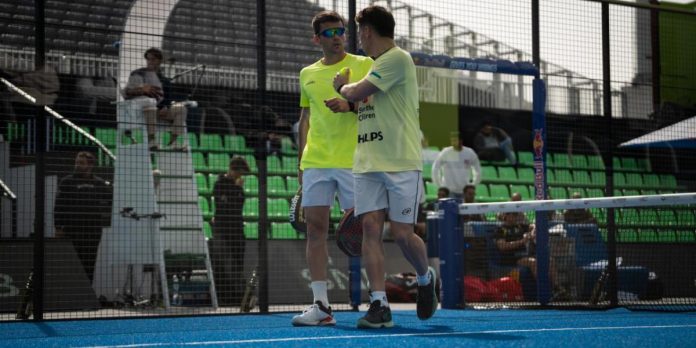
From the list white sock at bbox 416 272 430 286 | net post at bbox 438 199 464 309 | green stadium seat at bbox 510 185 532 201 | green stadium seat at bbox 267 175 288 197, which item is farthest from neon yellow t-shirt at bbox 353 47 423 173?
green stadium seat at bbox 510 185 532 201

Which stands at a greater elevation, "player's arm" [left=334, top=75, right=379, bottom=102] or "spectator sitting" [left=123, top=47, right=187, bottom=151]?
"spectator sitting" [left=123, top=47, right=187, bottom=151]

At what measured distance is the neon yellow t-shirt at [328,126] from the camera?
6.95m

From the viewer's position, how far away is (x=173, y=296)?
10.7 m

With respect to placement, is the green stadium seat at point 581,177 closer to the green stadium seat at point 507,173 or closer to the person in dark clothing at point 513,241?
the person in dark clothing at point 513,241

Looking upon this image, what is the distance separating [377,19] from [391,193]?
1.09 metres

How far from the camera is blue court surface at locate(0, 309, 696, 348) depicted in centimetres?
532

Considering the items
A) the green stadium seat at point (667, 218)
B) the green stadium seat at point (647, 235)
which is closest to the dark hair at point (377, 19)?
the green stadium seat at point (647, 235)

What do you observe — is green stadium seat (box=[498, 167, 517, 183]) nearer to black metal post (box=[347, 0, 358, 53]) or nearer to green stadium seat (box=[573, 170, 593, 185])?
green stadium seat (box=[573, 170, 593, 185])

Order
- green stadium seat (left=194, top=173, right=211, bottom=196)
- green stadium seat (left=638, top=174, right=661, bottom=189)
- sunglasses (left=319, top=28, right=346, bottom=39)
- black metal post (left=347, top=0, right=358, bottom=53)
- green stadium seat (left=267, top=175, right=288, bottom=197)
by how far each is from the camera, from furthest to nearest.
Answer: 1. green stadium seat (left=267, top=175, right=288, bottom=197)
2. green stadium seat (left=194, top=173, right=211, bottom=196)
3. green stadium seat (left=638, top=174, right=661, bottom=189)
4. black metal post (left=347, top=0, right=358, bottom=53)
5. sunglasses (left=319, top=28, right=346, bottom=39)

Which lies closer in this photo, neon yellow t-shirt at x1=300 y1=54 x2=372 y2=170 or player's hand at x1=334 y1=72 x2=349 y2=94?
player's hand at x1=334 y1=72 x2=349 y2=94

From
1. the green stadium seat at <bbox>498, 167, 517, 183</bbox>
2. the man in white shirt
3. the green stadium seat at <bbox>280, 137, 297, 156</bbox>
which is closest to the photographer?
the man in white shirt

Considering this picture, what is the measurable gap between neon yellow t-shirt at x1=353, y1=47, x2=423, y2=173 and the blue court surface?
1.04 m

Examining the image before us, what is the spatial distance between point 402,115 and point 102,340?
7.42 feet

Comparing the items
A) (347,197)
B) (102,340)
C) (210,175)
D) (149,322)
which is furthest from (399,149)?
(210,175)
